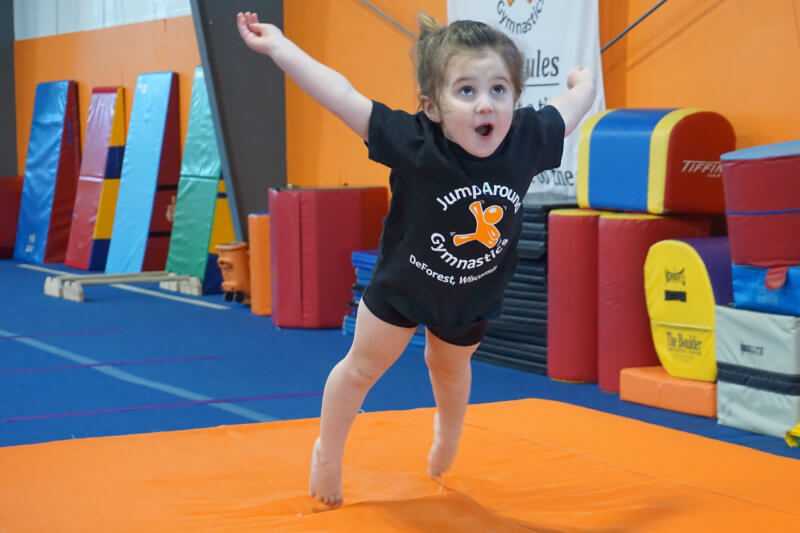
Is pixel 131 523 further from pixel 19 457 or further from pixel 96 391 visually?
pixel 96 391

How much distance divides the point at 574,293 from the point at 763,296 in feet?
3.89

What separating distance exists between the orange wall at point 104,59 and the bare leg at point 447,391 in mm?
7251

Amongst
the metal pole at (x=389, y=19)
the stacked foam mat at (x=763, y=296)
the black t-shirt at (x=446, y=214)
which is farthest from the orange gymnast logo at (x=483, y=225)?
the metal pole at (x=389, y=19)

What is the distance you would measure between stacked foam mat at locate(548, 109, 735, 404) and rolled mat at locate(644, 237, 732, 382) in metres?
0.05

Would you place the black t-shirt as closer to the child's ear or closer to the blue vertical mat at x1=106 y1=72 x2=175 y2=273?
the child's ear

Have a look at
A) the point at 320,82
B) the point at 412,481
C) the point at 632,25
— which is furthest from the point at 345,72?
the point at 320,82

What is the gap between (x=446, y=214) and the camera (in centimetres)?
295

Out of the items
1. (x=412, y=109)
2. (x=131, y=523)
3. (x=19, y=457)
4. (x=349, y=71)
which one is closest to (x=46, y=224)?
(x=349, y=71)

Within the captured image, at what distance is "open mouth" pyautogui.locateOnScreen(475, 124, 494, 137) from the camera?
2.94 meters

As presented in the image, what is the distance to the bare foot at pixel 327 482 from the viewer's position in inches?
126

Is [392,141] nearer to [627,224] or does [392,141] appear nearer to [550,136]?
[550,136]

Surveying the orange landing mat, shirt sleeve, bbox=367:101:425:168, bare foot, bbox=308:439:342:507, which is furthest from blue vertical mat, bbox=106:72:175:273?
shirt sleeve, bbox=367:101:425:168

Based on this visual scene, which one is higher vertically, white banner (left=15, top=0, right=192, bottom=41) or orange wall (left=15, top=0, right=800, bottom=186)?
white banner (left=15, top=0, right=192, bottom=41)

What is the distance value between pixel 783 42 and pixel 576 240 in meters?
1.24
